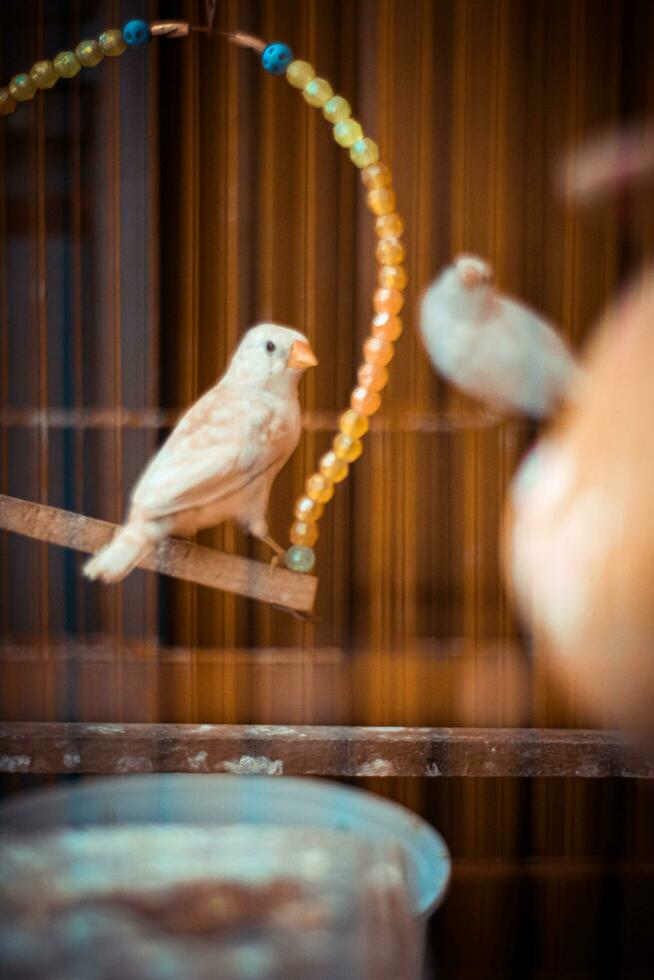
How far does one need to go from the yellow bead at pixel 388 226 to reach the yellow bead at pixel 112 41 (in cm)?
30

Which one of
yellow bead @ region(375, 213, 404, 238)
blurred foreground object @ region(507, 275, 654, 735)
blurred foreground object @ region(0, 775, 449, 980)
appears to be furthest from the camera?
yellow bead @ region(375, 213, 404, 238)

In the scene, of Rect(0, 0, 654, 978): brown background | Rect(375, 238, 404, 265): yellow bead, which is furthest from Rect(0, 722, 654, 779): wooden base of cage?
Rect(375, 238, 404, 265): yellow bead

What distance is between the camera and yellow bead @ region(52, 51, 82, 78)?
83 cm

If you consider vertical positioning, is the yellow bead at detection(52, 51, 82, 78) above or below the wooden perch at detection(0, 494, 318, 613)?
above

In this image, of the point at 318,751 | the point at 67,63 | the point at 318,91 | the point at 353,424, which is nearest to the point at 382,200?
the point at 318,91

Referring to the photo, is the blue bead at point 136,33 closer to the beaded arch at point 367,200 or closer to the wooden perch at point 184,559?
the beaded arch at point 367,200

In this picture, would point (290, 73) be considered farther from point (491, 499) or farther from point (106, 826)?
point (106, 826)

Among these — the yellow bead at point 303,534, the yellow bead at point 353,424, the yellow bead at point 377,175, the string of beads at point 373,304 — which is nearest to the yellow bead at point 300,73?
the string of beads at point 373,304

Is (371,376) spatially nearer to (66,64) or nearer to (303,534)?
(303,534)

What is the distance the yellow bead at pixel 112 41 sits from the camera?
0.83m

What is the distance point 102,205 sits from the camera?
0.84m

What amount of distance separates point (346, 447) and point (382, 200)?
9.8 inches

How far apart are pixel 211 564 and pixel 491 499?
30 centimetres

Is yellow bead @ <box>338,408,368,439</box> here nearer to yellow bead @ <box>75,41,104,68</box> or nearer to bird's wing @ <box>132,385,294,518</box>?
bird's wing @ <box>132,385,294,518</box>
